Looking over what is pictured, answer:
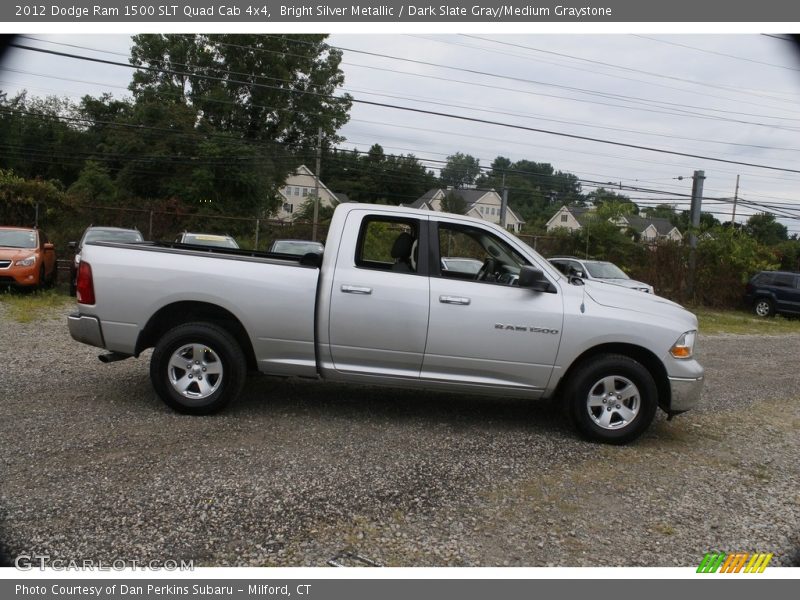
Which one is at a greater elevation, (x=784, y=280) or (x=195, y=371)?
(x=784, y=280)

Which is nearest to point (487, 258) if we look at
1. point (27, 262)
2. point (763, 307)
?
point (27, 262)

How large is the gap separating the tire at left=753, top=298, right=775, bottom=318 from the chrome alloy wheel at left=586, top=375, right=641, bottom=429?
18.2 m

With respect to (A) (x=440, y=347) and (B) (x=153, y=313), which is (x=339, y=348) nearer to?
(A) (x=440, y=347)

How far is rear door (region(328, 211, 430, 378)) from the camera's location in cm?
539

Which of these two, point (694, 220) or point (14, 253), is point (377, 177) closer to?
point (694, 220)

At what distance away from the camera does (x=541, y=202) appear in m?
75.1

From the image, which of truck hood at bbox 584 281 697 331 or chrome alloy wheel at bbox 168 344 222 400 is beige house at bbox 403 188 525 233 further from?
chrome alloy wheel at bbox 168 344 222 400

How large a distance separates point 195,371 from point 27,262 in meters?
10.2

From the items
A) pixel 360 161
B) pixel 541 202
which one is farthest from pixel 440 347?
pixel 541 202

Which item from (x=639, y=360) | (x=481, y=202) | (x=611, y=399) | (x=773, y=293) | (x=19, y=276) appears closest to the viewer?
(x=611, y=399)

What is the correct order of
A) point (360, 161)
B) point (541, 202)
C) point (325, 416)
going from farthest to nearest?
point (541, 202) → point (360, 161) → point (325, 416)

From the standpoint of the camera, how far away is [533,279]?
5.34 metres

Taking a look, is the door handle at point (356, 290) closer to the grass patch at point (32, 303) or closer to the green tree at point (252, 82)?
the grass patch at point (32, 303)

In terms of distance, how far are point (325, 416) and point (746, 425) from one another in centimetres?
434
